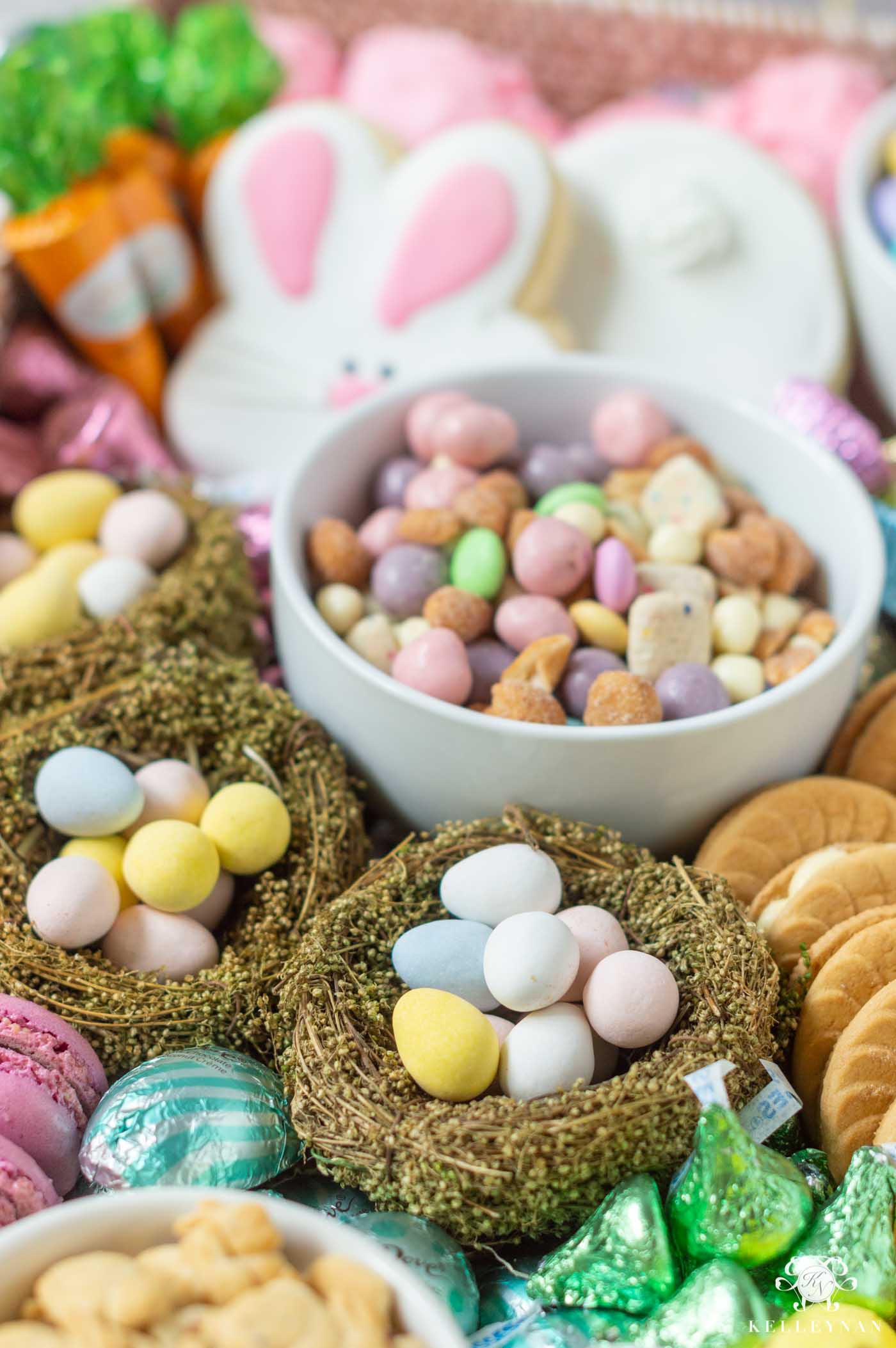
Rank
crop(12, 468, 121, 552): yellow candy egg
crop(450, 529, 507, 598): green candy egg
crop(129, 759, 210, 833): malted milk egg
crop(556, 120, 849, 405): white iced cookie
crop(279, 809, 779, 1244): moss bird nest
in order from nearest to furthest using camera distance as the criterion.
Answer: crop(279, 809, 779, 1244): moss bird nest < crop(129, 759, 210, 833): malted milk egg < crop(450, 529, 507, 598): green candy egg < crop(12, 468, 121, 552): yellow candy egg < crop(556, 120, 849, 405): white iced cookie

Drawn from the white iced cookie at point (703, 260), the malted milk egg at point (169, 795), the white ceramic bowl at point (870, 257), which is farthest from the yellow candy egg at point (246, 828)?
the white ceramic bowl at point (870, 257)

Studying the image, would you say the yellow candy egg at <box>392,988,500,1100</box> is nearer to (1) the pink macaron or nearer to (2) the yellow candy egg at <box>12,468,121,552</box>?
(1) the pink macaron

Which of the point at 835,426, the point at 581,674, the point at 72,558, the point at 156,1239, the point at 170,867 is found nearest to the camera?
the point at 156,1239

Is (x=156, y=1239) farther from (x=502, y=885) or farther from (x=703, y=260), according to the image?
(x=703, y=260)

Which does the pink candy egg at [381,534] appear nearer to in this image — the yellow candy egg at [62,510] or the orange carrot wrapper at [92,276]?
the yellow candy egg at [62,510]

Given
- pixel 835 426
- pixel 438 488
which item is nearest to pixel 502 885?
pixel 438 488

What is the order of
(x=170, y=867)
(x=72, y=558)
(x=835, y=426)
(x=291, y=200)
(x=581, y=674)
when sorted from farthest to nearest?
(x=291, y=200) < (x=835, y=426) < (x=72, y=558) < (x=581, y=674) < (x=170, y=867)

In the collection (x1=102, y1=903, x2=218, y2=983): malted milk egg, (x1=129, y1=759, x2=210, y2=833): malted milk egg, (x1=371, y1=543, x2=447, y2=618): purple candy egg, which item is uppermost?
(x1=371, y1=543, x2=447, y2=618): purple candy egg

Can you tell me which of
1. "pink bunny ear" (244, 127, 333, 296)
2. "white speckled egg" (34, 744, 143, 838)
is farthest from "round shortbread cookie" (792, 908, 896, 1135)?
"pink bunny ear" (244, 127, 333, 296)
